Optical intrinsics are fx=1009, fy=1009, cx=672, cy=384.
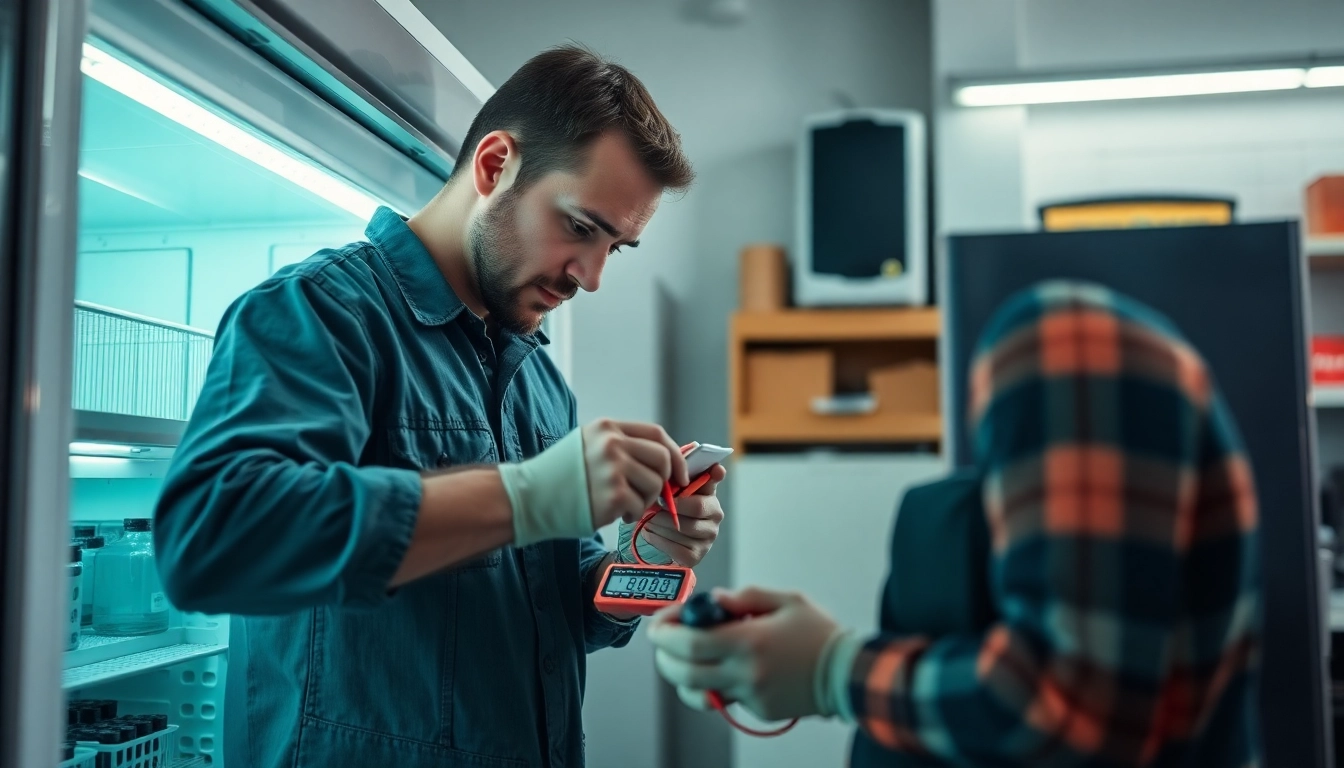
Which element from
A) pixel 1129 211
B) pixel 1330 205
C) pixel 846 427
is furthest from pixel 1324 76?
pixel 846 427

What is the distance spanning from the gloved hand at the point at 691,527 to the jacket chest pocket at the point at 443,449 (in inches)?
8.9

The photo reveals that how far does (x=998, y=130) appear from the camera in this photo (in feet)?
9.97

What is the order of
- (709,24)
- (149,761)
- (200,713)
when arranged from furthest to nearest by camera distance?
(709,24)
(200,713)
(149,761)

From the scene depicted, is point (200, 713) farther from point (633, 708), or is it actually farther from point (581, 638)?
point (633, 708)

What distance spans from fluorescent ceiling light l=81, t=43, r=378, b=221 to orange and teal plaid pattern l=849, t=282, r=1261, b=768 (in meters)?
0.81

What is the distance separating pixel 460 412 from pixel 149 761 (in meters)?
0.63

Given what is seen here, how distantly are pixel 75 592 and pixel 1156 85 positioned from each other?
268 centimetres

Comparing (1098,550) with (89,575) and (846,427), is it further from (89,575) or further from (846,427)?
(846,427)

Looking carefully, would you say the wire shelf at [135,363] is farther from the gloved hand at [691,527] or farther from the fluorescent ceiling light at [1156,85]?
the fluorescent ceiling light at [1156,85]

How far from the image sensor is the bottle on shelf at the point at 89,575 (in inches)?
50.9

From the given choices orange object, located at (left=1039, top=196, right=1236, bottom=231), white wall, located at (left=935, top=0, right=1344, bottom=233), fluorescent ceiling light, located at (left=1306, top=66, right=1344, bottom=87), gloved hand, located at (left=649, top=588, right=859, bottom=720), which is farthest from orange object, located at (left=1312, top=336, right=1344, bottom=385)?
gloved hand, located at (left=649, top=588, right=859, bottom=720)

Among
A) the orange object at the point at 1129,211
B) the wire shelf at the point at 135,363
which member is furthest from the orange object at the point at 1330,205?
the wire shelf at the point at 135,363

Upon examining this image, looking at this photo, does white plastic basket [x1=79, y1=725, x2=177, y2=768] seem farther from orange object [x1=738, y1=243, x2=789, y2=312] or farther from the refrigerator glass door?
orange object [x1=738, y1=243, x2=789, y2=312]

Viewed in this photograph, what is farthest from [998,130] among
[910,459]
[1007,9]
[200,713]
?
[200,713]
